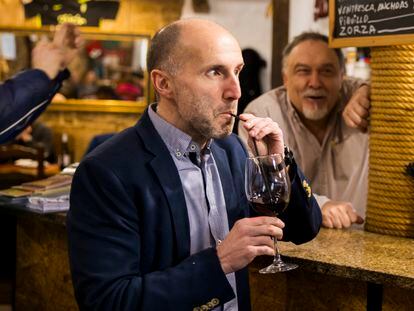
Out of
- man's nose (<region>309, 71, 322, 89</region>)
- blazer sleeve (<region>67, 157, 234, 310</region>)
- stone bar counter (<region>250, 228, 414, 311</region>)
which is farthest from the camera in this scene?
man's nose (<region>309, 71, 322, 89</region>)

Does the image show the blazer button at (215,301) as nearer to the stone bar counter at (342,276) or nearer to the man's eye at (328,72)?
the stone bar counter at (342,276)

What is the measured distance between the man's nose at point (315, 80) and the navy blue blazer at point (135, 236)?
1464 mm

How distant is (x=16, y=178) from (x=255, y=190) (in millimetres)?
4027

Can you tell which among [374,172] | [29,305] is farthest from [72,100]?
[374,172]

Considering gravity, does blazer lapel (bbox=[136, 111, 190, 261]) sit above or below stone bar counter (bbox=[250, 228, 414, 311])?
above

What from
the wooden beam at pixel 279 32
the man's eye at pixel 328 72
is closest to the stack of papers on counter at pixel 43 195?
the man's eye at pixel 328 72

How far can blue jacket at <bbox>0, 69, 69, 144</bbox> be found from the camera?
2170 mm

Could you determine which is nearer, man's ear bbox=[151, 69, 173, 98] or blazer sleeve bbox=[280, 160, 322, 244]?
man's ear bbox=[151, 69, 173, 98]

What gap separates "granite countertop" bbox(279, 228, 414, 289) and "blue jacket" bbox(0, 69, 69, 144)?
36.9 inches

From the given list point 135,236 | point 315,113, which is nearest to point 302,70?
point 315,113

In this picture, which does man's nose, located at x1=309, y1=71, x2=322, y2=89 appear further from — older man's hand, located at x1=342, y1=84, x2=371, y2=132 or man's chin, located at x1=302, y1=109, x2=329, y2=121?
older man's hand, located at x1=342, y1=84, x2=371, y2=132

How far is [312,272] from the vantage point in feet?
6.95

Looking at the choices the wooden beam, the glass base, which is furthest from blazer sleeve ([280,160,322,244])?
the wooden beam

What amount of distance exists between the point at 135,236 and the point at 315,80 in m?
1.71
